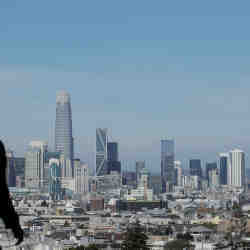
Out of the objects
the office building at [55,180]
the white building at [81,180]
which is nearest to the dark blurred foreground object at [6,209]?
the office building at [55,180]

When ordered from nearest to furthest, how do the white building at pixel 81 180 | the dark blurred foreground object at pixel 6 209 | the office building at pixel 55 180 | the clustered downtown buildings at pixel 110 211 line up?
the dark blurred foreground object at pixel 6 209, the clustered downtown buildings at pixel 110 211, the office building at pixel 55 180, the white building at pixel 81 180

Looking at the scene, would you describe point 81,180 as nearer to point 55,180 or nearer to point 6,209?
point 55,180

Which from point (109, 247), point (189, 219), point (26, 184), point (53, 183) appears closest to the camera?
point (109, 247)

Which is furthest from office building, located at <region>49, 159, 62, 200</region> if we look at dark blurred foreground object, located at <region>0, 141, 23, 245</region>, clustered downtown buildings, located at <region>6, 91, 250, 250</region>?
dark blurred foreground object, located at <region>0, 141, 23, 245</region>

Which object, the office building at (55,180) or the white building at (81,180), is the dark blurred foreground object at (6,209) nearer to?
the office building at (55,180)

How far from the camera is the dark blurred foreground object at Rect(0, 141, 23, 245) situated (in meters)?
3.41

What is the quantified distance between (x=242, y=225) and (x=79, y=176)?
105556mm

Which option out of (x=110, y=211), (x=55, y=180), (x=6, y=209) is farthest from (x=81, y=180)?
(x=6, y=209)

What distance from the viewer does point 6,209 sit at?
342 centimetres

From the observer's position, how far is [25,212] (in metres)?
121

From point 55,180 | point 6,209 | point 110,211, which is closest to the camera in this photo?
point 6,209

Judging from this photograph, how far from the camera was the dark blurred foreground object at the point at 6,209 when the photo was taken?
341 cm

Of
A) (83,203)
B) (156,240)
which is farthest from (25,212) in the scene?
(156,240)

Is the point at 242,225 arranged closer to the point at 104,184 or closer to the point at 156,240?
the point at 156,240
